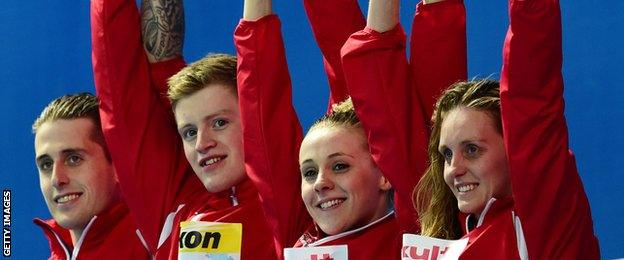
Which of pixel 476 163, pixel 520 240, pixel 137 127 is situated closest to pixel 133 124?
pixel 137 127

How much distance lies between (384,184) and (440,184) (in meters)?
0.19

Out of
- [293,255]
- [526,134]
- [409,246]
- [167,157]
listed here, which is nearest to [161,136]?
[167,157]

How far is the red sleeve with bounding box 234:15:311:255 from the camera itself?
2762 mm

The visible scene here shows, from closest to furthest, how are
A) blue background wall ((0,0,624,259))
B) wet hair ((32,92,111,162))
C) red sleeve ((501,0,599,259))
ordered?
red sleeve ((501,0,599,259)) < blue background wall ((0,0,624,259)) < wet hair ((32,92,111,162))

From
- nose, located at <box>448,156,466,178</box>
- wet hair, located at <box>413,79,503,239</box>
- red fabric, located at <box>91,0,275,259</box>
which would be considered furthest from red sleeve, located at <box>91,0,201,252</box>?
nose, located at <box>448,156,466,178</box>

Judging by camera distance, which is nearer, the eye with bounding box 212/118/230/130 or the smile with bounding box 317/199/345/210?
the smile with bounding box 317/199/345/210

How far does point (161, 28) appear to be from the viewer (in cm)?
305

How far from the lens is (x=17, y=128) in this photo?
4.09 m

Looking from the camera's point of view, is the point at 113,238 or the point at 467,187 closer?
the point at 467,187

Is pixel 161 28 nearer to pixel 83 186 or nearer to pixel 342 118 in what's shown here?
pixel 83 186

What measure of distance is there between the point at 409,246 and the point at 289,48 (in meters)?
1.21

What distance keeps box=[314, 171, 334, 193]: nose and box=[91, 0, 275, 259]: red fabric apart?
15.7 inches

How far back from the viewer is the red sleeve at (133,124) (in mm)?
3018

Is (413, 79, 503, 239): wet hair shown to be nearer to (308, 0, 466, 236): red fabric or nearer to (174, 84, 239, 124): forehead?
(308, 0, 466, 236): red fabric
